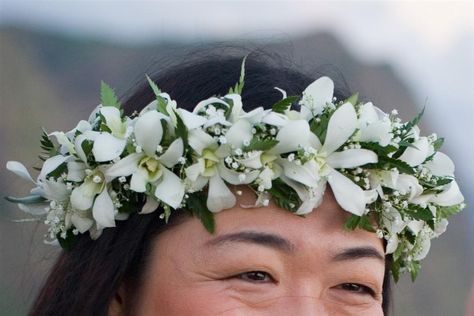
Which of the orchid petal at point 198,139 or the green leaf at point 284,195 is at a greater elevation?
the orchid petal at point 198,139

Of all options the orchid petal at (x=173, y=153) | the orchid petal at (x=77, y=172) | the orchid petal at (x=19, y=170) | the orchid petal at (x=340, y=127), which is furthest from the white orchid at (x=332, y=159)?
the orchid petal at (x=19, y=170)

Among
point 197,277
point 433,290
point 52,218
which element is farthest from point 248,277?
point 433,290

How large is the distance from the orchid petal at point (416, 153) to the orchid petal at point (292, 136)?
0.87 ft

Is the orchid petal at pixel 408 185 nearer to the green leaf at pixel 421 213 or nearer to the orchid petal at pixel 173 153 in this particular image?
the green leaf at pixel 421 213

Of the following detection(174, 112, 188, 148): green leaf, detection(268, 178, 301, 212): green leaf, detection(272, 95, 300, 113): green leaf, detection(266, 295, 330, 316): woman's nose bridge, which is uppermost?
detection(272, 95, 300, 113): green leaf

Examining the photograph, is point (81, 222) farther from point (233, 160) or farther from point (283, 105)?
point (283, 105)

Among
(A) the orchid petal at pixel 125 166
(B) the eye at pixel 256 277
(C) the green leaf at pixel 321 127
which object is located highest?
(C) the green leaf at pixel 321 127

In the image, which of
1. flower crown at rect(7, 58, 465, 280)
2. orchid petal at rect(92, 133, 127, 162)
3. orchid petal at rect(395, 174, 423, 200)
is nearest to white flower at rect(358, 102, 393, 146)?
flower crown at rect(7, 58, 465, 280)

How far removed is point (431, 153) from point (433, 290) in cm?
225

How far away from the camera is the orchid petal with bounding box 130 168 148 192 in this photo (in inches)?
96.3

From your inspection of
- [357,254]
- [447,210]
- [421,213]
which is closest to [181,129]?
[357,254]

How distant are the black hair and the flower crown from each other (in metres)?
0.05

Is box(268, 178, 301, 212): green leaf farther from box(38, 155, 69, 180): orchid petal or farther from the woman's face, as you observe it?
box(38, 155, 69, 180): orchid petal

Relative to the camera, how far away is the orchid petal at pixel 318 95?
2539mm
